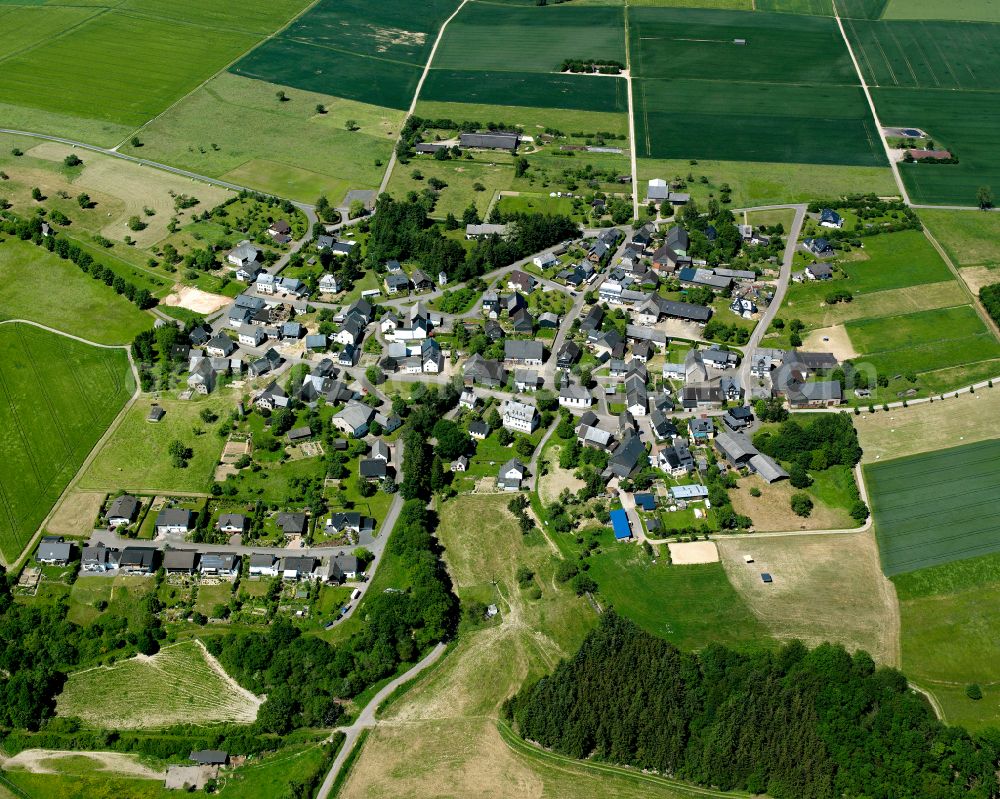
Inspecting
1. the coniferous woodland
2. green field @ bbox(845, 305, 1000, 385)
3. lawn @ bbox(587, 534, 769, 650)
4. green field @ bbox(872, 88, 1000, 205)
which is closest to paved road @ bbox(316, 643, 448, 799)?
the coniferous woodland

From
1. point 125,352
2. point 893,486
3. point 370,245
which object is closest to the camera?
point 893,486

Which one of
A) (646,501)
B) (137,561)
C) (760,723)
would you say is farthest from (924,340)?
(137,561)

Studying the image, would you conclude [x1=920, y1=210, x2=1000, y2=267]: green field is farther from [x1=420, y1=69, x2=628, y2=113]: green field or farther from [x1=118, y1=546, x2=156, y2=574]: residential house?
[x1=118, y1=546, x2=156, y2=574]: residential house

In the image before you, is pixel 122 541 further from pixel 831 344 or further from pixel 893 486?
pixel 831 344

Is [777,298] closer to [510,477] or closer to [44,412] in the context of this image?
[510,477]

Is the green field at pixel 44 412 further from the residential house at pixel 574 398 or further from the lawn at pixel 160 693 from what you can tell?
the residential house at pixel 574 398

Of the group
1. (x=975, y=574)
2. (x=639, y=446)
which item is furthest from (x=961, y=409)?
(x=639, y=446)
